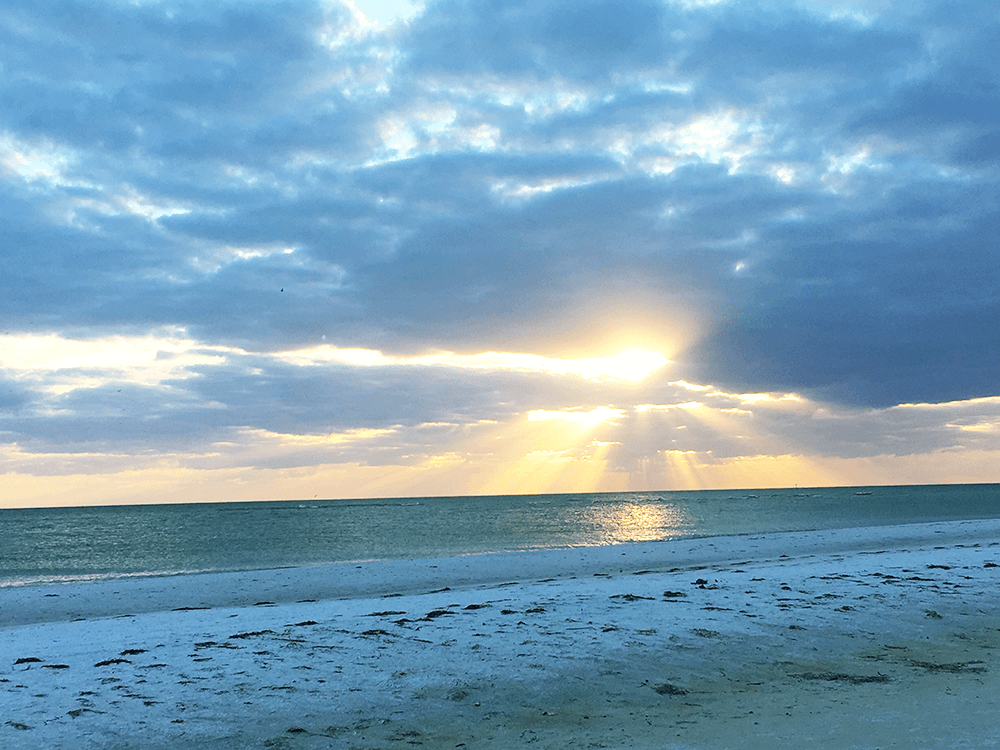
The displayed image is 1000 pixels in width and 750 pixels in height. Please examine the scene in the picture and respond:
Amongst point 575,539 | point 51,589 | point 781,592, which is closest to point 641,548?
point 575,539

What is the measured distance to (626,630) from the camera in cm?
1290

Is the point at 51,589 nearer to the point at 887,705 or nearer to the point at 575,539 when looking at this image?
the point at 887,705

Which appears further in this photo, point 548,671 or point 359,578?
point 359,578

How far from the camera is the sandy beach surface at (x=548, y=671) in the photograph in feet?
26.9

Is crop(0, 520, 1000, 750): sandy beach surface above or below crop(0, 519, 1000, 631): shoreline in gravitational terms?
above

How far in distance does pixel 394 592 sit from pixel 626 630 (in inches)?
568

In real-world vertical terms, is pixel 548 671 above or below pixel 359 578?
above

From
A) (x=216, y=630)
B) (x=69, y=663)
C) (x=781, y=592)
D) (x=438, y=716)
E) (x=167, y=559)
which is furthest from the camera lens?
(x=167, y=559)

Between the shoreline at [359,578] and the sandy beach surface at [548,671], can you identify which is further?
the shoreline at [359,578]

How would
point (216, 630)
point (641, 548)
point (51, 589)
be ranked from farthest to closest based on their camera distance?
point (641, 548)
point (51, 589)
point (216, 630)

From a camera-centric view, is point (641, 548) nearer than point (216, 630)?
No

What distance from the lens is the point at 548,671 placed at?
10617mm

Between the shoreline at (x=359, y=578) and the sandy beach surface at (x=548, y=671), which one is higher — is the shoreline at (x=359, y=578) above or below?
below

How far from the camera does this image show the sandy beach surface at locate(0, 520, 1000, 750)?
819 cm
